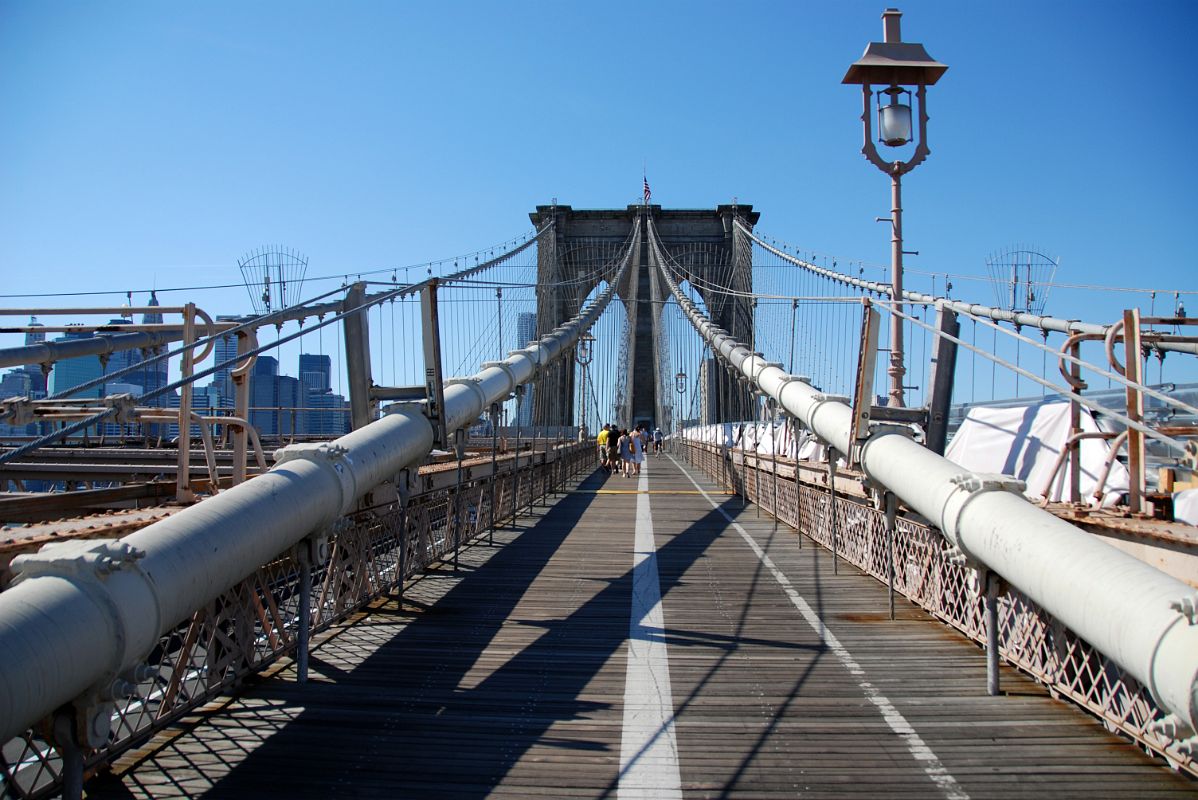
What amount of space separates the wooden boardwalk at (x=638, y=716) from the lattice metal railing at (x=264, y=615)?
0.14 meters

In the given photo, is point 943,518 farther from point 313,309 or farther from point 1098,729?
point 313,309

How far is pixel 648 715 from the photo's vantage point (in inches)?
167

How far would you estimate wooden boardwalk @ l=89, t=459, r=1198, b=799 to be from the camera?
11.3 feet

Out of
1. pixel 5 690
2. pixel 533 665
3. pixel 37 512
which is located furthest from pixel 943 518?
pixel 37 512

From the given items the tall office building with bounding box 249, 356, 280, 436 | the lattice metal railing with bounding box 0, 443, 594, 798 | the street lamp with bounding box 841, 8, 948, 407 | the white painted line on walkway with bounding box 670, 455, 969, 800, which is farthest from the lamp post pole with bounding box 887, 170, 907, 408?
the tall office building with bounding box 249, 356, 280, 436

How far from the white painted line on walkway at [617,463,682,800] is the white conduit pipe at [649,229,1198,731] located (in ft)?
5.36

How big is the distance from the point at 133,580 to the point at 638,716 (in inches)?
92.6

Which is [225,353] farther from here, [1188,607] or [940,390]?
[1188,607]

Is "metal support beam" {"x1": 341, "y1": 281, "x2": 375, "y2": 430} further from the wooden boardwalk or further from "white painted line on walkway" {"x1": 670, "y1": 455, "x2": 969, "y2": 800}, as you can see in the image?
"white painted line on walkway" {"x1": 670, "y1": 455, "x2": 969, "y2": 800}

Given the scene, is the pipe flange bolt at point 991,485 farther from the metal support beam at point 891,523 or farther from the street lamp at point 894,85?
the street lamp at point 894,85

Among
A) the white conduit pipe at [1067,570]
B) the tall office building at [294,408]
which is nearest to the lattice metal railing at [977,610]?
the white conduit pipe at [1067,570]

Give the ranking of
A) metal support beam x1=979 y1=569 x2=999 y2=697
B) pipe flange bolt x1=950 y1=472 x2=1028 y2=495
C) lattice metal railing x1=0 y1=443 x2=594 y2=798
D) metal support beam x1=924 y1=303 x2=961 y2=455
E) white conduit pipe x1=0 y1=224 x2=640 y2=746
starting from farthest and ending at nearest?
metal support beam x1=924 y1=303 x2=961 y2=455
metal support beam x1=979 y1=569 x2=999 y2=697
pipe flange bolt x1=950 y1=472 x2=1028 y2=495
lattice metal railing x1=0 y1=443 x2=594 y2=798
white conduit pipe x1=0 y1=224 x2=640 y2=746

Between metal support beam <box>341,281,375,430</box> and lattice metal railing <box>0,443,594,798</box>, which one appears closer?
lattice metal railing <box>0,443,594,798</box>

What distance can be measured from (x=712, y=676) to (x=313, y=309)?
459 centimetres
